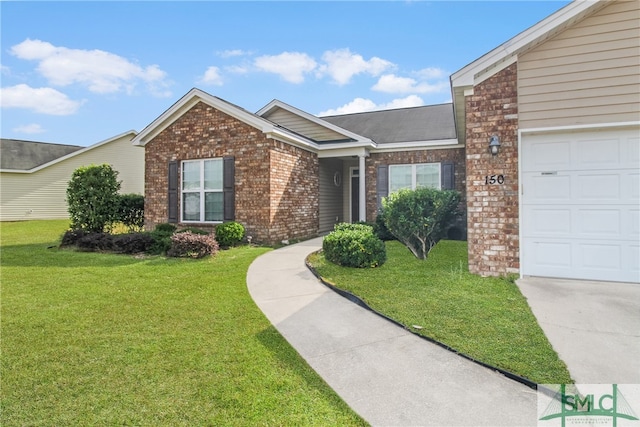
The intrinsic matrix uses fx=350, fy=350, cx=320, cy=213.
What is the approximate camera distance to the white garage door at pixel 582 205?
5406 mm

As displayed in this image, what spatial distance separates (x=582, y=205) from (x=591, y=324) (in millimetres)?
2535

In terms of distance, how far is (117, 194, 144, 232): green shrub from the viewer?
1163cm

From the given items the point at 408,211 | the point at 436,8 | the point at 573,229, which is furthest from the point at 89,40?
the point at 573,229

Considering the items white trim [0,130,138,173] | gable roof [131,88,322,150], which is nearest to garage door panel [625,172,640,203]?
gable roof [131,88,322,150]

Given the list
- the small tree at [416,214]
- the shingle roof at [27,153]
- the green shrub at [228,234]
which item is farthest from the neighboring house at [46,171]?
the small tree at [416,214]

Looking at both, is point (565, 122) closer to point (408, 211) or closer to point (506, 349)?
point (408, 211)

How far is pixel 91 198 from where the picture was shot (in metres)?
10.8

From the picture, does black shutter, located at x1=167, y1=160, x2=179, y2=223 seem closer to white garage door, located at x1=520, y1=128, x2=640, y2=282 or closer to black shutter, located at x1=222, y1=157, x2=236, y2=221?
black shutter, located at x1=222, y1=157, x2=236, y2=221

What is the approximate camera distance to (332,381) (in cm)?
275

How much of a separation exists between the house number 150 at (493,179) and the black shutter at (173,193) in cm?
877

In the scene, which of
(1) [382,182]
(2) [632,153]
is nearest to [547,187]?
(2) [632,153]

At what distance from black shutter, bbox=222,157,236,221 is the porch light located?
689cm

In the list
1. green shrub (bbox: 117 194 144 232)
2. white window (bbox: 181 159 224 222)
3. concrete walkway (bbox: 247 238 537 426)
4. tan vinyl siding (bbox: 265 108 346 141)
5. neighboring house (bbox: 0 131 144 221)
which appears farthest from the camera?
neighboring house (bbox: 0 131 144 221)

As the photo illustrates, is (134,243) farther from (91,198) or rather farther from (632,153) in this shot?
(632,153)
